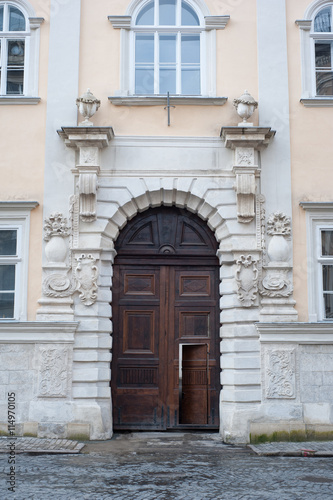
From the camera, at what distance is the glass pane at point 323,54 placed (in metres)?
11.7

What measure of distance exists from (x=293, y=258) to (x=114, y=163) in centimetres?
350

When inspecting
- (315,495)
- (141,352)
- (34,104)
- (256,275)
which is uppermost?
(34,104)

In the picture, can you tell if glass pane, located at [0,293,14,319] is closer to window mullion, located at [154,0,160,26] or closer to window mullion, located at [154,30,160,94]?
window mullion, located at [154,30,160,94]

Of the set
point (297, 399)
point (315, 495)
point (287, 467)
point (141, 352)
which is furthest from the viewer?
point (141, 352)

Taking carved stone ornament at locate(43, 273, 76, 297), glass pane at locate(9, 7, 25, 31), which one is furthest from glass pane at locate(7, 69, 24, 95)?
carved stone ornament at locate(43, 273, 76, 297)

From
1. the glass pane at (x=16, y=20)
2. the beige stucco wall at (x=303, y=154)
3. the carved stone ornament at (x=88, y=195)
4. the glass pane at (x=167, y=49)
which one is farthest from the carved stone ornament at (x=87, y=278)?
the glass pane at (x=16, y=20)

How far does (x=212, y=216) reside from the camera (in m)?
11.3

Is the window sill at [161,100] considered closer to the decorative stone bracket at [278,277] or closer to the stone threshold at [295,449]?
the decorative stone bracket at [278,277]

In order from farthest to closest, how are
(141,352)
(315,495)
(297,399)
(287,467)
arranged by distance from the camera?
1. (141,352)
2. (297,399)
3. (287,467)
4. (315,495)

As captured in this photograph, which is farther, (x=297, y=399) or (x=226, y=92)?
(x=226, y=92)

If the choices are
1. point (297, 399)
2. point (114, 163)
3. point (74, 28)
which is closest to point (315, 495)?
point (297, 399)

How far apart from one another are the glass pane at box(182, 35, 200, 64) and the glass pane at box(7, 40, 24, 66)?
294 centimetres

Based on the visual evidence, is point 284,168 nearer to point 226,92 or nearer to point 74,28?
point 226,92

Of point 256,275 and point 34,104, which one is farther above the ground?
point 34,104
